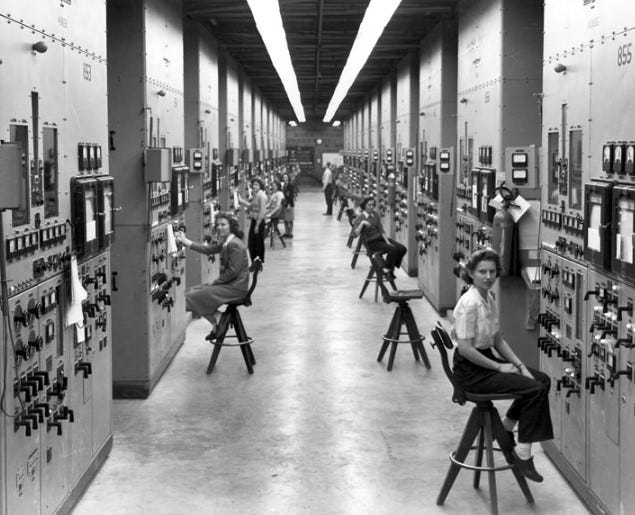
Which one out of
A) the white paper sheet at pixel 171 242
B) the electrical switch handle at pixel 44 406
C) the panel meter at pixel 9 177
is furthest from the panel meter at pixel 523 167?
the panel meter at pixel 9 177

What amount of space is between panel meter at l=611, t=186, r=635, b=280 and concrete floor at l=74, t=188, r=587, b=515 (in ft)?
5.99

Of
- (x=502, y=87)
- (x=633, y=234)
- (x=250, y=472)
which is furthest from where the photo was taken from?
(x=502, y=87)

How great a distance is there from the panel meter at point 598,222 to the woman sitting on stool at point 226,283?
15.8 feet

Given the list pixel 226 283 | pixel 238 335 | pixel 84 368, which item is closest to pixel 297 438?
pixel 84 368

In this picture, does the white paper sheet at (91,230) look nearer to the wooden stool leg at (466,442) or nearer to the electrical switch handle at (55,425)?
the electrical switch handle at (55,425)

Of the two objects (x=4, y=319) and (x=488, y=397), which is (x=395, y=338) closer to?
(x=488, y=397)

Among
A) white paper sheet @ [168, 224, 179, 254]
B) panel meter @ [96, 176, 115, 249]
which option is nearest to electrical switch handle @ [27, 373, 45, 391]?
panel meter @ [96, 176, 115, 249]

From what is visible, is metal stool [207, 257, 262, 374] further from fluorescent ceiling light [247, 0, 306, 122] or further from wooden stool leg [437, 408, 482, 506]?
wooden stool leg [437, 408, 482, 506]

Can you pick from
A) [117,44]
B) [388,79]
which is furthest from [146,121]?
[388,79]

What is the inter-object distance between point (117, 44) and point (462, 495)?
5104 mm

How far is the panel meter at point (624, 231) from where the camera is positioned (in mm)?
5035

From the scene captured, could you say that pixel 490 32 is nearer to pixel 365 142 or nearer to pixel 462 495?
pixel 462 495

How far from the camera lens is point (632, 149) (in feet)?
16.7

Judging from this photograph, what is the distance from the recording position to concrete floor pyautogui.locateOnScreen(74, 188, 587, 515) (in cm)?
635
